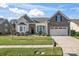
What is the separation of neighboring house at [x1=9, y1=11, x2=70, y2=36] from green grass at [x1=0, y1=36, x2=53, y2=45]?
0.12 meters

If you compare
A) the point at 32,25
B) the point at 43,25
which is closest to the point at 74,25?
the point at 43,25

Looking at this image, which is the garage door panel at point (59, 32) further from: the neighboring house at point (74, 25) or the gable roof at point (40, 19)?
the gable roof at point (40, 19)

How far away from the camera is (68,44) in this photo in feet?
18.0

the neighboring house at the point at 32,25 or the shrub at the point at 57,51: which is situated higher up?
the neighboring house at the point at 32,25

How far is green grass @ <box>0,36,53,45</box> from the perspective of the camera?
18.0ft

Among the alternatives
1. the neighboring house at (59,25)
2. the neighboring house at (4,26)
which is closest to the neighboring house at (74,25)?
the neighboring house at (59,25)

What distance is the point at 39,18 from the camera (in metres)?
5.53

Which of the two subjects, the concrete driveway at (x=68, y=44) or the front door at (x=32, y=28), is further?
the front door at (x=32, y=28)

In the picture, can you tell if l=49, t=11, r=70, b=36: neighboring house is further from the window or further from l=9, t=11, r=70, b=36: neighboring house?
the window

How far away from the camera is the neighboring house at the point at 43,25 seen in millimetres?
5512

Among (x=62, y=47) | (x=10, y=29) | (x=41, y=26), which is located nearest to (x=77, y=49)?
(x=62, y=47)

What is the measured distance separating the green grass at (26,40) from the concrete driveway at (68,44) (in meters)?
0.18

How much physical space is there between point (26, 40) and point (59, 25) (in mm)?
720

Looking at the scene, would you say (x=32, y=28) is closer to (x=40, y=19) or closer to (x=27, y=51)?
(x=40, y=19)
